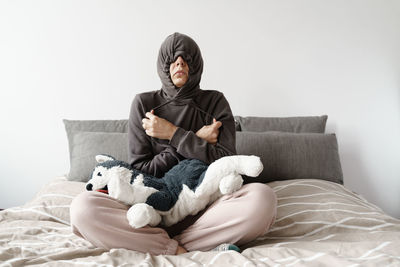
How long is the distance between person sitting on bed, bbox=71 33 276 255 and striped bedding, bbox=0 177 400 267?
0.06 meters

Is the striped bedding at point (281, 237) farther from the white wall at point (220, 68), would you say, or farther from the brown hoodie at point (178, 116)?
the white wall at point (220, 68)

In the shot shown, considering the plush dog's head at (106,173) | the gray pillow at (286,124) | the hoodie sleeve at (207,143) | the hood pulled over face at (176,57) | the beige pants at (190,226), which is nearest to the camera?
the beige pants at (190,226)

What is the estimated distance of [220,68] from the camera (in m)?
2.07

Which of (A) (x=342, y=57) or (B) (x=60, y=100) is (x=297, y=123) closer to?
(A) (x=342, y=57)

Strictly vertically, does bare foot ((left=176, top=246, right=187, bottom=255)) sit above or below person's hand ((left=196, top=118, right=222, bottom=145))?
below

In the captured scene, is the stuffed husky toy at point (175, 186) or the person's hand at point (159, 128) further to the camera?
the person's hand at point (159, 128)

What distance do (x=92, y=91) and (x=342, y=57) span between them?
1.53 meters

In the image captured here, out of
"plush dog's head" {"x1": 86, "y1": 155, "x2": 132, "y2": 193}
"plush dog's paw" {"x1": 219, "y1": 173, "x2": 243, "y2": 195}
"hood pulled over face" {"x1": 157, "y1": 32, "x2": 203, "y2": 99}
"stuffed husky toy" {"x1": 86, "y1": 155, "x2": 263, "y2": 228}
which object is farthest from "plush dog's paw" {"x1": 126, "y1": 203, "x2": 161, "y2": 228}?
"hood pulled over face" {"x1": 157, "y1": 32, "x2": 203, "y2": 99}

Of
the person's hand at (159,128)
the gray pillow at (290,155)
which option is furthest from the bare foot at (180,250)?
the gray pillow at (290,155)

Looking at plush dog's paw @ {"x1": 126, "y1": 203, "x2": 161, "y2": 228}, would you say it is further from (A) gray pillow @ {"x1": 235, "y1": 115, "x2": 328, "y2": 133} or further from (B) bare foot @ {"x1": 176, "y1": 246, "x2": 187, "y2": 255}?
(A) gray pillow @ {"x1": 235, "y1": 115, "x2": 328, "y2": 133}

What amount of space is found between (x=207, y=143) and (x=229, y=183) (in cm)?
27

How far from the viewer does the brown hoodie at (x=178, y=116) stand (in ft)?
4.42

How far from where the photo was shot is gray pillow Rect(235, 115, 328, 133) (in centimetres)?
186

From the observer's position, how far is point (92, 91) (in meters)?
2.11
